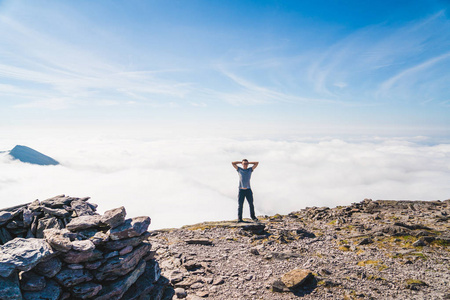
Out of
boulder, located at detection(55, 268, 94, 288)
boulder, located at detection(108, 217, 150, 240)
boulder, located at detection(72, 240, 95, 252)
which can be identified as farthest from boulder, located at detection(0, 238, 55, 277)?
boulder, located at detection(108, 217, 150, 240)

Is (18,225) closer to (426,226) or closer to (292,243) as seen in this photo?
(292,243)

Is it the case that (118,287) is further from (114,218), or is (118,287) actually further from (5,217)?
(5,217)

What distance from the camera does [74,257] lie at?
24.3 ft

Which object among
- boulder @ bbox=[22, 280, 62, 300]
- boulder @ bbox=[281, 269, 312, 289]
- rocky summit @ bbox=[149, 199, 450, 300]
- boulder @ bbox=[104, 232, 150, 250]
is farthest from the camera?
boulder @ bbox=[281, 269, 312, 289]

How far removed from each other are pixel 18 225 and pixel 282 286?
12.5m

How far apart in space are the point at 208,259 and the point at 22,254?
927 centimetres

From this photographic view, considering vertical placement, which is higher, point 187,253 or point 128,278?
point 128,278

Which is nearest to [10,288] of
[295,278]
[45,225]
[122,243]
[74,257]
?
[74,257]

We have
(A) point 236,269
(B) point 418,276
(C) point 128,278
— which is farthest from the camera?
(A) point 236,269

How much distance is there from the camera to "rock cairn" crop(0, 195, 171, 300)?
20.9ft

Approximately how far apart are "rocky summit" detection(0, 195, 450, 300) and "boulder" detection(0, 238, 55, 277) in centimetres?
2

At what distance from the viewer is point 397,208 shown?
21.8 meters

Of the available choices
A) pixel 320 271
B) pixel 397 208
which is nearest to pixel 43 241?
pixel 320 271

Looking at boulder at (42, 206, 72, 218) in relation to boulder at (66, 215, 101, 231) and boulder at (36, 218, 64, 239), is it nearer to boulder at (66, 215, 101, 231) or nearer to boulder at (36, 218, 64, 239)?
boulder at (36, 218, 64, 239)
